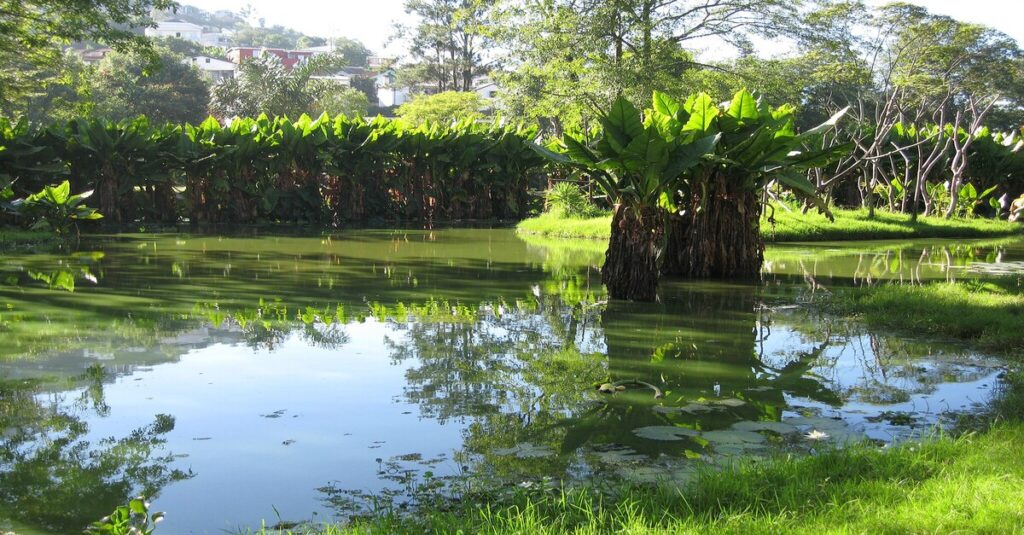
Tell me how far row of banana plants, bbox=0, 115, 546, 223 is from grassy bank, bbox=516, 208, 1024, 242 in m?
4.33

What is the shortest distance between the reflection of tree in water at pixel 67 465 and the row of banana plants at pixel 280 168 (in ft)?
42.9

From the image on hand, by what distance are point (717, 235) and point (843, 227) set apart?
6879mm

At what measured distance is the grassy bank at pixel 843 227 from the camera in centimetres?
1576

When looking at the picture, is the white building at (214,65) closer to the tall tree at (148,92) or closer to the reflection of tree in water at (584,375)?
the tall tree at (148,92)

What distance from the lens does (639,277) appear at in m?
8.73

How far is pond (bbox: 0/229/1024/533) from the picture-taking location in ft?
12.9

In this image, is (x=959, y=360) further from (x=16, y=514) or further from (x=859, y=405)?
(x=16, y=514)

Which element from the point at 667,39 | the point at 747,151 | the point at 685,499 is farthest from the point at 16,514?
the point at 667,39

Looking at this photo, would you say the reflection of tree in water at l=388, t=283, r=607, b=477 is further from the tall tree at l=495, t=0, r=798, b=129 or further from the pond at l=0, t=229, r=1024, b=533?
the tall tree at l=495, t=0, r=798, b=129

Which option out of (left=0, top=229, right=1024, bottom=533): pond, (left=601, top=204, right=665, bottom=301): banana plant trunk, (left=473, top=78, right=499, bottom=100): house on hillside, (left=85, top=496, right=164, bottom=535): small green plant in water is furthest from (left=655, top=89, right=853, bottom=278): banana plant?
(left=473, top=78, right=499, bottom=100): house on hillside

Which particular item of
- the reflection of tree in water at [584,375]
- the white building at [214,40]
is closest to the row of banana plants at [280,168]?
the reflection of tree in water at [584,375]

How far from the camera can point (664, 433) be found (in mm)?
4488

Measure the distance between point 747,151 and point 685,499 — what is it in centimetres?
653

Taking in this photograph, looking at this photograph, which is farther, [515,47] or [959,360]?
[515,47]
